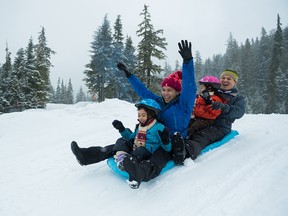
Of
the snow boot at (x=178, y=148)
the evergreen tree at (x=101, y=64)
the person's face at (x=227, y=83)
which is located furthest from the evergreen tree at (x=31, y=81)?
the snow boot at (x=178, y=148)

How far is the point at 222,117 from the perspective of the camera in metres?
4.52

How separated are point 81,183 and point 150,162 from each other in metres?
0.97

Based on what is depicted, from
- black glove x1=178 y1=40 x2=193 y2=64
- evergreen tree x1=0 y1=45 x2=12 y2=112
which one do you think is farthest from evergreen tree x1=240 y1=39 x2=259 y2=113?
black glove x1=178 y1=40 x2=193 y2=64

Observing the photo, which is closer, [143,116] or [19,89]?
[143,116]

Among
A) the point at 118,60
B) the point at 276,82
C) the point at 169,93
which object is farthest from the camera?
the point at 276,82

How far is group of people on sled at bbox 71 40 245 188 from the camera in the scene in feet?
10.1

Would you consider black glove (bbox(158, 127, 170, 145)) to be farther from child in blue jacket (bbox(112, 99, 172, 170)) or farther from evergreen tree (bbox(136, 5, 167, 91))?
evergreen tree (bbox(136, 5, 167, 91))

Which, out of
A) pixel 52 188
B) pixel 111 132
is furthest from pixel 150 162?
pixel 111 132

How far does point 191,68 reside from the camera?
10.6ft

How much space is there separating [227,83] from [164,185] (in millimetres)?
2669

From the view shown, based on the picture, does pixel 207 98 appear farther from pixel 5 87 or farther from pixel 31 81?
pixel 5 87

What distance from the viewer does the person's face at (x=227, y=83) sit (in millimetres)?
4719

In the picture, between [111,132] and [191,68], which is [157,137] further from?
[111,132]

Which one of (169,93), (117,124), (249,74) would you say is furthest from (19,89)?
(249,74)
